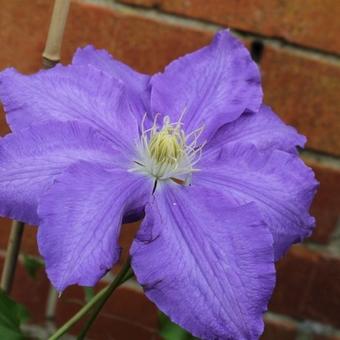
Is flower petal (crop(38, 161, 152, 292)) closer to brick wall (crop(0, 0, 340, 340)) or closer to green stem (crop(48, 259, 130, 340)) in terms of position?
green stem (crop(48, 259, 130, 340))

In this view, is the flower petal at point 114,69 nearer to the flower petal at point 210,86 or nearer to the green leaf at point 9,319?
the flower petal at point 210,86

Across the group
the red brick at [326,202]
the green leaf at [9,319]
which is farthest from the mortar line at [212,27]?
the green leaf at [9,319]

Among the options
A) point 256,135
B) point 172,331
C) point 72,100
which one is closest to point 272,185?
point 256,135

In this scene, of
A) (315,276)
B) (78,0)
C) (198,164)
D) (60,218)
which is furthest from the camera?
(315,276)

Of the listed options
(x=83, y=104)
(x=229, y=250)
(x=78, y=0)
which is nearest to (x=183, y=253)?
(x=229, y=250)

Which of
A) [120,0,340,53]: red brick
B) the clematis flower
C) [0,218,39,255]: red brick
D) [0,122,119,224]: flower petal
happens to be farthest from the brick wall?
[0,122,119,224]: flower petal

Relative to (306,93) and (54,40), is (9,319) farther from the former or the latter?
(306,93)

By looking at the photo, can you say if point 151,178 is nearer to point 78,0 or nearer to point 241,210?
point 241,210
